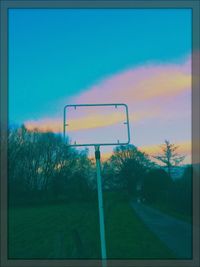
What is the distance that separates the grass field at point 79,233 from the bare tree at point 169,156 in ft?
4.39

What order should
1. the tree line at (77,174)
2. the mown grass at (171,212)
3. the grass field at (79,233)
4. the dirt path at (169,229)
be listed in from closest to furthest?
the grass field at (79,233)
the dirt path at (169,229)
the tree line at (77,174)
the mown grass at (171,212)

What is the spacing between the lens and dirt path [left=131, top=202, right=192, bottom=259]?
847 cm

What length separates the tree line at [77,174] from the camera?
Answer: 9117 mm

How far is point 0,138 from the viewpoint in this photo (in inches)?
496

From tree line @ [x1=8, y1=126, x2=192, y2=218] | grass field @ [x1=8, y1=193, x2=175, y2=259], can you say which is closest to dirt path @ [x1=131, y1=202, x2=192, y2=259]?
grass field @ [x1=8, y1=193, x2=175, y2=259]

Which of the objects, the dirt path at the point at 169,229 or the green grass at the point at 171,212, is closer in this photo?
the dirt path at the point at 169,229

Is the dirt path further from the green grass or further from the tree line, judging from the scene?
the tree line

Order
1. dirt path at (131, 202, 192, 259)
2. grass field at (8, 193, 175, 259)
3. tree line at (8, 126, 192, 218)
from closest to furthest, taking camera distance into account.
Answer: grass field at (8, 193, 175, 259)
dirt path at (131, 202, 192, 259)
tree line at (8, 126, 192, 218)

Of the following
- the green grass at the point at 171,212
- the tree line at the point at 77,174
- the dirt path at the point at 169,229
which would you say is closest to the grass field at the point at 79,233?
the dirt path at the point at 169,229

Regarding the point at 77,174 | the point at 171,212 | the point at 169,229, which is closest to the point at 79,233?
the point at 77,174

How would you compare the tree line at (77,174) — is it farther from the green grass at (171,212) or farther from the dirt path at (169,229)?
the dirt path at (169,229)

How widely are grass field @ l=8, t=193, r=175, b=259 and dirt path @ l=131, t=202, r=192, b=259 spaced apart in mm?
203

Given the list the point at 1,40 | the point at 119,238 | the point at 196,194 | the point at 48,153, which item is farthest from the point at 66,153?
the point at 196,194

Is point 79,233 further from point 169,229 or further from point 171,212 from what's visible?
point 171,212
